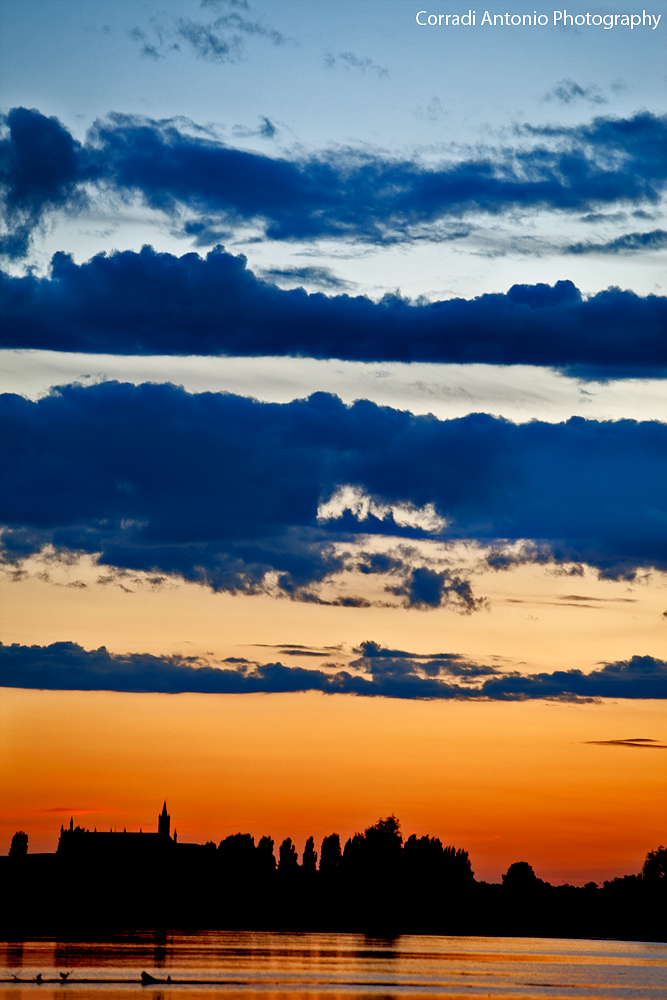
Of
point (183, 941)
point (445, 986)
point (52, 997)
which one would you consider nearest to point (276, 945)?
point (183, 941)

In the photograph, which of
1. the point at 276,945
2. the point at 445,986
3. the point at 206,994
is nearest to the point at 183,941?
the point at 276,945

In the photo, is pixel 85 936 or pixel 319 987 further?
pixel 85 936

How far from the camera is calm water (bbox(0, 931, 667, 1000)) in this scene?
11154 centimetres

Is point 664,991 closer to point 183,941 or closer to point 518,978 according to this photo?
point 518,978

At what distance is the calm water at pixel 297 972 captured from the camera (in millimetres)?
111544

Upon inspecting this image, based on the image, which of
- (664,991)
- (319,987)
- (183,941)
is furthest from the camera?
(183,941)

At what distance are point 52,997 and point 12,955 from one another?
156 ft

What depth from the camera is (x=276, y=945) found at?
19562cm

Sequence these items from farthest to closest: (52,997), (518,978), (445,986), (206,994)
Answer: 1. (518,978)
2. (445,986)
3. (206,994)
4. (52,997)

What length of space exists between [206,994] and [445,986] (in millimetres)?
32563

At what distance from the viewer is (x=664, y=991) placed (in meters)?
137

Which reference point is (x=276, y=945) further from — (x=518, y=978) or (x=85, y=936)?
(x=518, y=978)

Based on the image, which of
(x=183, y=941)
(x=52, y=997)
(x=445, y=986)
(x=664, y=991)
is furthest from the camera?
(x=183, y=941)

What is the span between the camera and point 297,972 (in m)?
138
